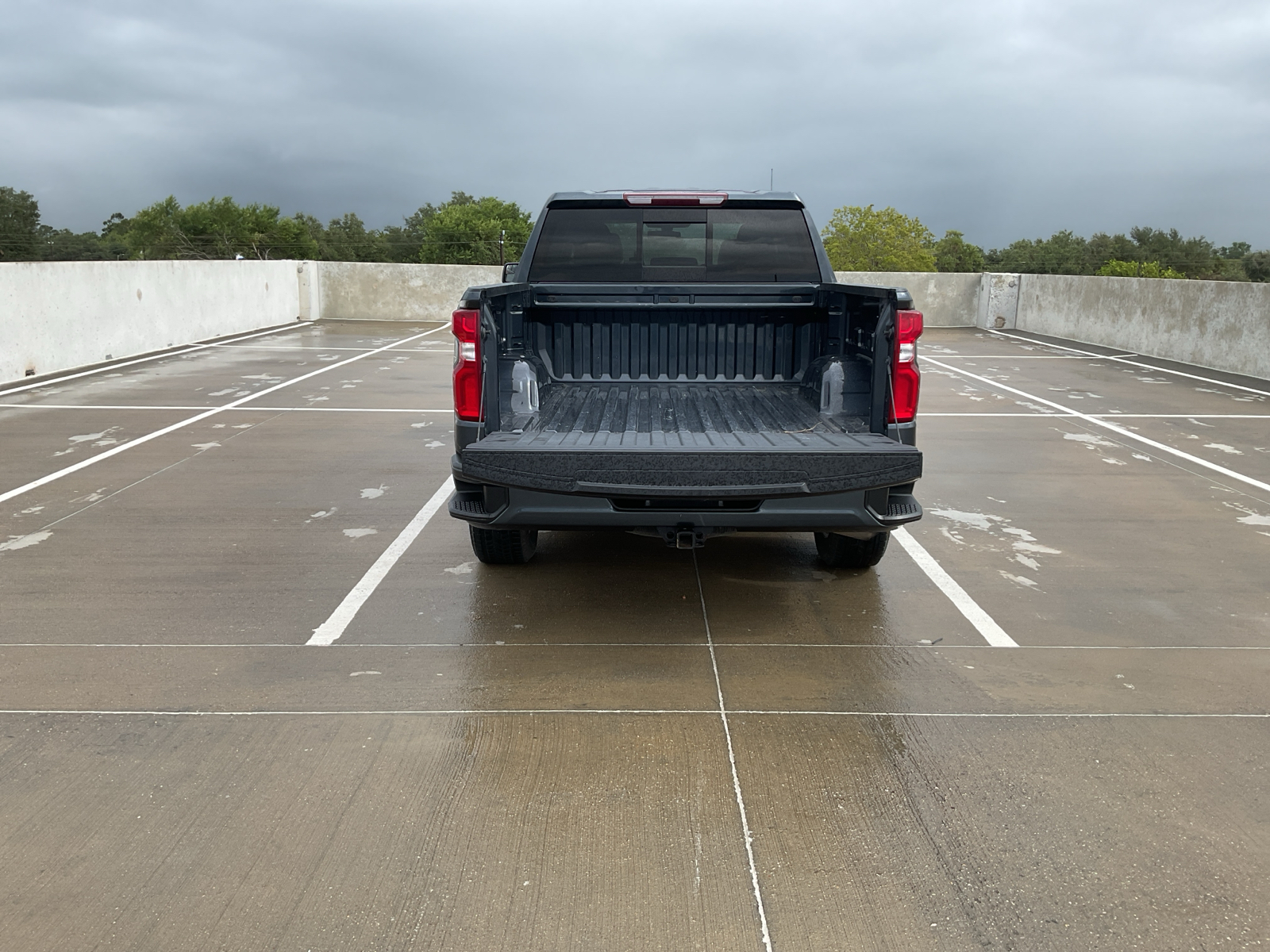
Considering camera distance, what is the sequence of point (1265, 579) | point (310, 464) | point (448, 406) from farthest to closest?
point (448, 406) < point (310, 464) < point (1265, 579)

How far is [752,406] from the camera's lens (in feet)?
18.2

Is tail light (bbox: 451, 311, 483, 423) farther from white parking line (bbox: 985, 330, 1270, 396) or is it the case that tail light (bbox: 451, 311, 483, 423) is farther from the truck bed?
white parking line (bbox: 985, 330, 1270, 396)

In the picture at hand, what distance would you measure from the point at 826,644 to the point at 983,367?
13151 millimetres

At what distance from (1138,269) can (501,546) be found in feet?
306

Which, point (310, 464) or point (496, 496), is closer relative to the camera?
point (496, 496)

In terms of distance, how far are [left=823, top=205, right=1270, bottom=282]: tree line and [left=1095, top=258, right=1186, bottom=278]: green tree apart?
7 centimetres

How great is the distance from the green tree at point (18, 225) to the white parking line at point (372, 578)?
9341 centimetres

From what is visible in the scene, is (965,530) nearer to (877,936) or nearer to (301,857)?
(877,936)

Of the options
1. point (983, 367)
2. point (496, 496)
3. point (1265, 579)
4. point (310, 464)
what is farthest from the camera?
point (983, 367)

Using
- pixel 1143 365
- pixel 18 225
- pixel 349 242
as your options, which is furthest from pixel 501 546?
pixel 349 242

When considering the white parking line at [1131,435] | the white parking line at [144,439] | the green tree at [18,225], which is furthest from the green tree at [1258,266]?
the green tree at [18,225]

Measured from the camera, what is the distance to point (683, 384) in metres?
6.08

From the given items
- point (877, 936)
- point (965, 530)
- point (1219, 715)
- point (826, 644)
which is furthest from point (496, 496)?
point (965, 530)

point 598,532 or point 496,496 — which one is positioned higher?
point 496,496
